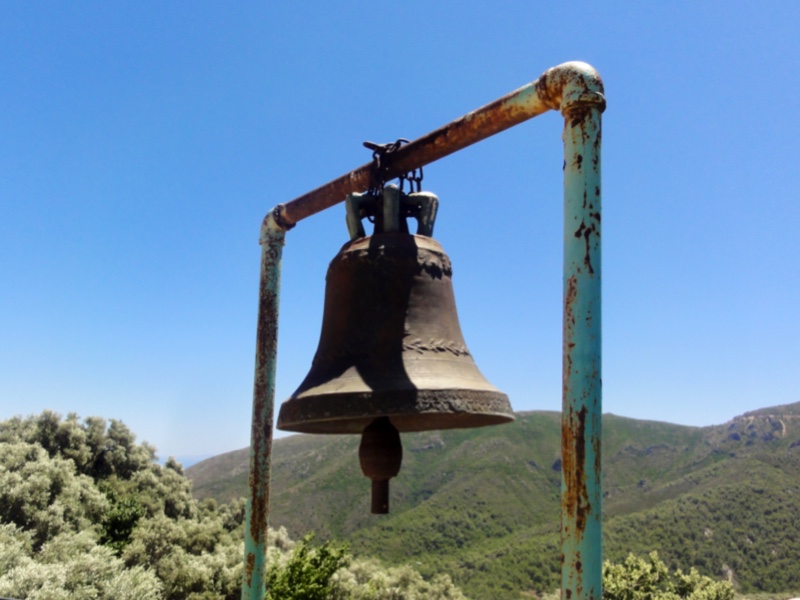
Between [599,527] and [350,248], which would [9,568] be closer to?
[350,248]

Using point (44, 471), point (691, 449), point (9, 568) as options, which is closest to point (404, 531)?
point (691, 449)

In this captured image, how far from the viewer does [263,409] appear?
4.17 m

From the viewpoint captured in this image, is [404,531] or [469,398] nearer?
[469,398]

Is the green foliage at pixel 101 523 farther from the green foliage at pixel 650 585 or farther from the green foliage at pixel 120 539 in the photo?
the green foliage at pixel 650 585

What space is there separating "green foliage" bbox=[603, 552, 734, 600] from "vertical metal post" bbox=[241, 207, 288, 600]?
18.9m

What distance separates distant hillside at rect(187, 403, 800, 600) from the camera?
51.6 m

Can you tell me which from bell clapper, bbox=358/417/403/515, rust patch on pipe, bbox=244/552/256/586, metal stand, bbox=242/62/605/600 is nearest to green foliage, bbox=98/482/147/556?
rust patch on pipe, bbox=244/552/256/586

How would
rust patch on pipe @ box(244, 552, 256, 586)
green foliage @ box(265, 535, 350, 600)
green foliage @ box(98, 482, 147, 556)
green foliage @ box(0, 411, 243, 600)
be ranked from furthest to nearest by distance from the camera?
green foliage @ box(98, 482, 147, 556) < green foliage @ box(265, 535, 350, 600) < green foliage @ box(0, 411, 243, 600) < rust patch on pipe @ box(244, 552, 256, 586)

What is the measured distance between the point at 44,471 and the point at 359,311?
1857 cm

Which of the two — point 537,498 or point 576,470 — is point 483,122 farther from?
point 537,498

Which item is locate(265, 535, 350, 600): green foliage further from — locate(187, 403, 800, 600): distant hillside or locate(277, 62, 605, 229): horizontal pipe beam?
locate(187, 403, 800, 600): distant hillside

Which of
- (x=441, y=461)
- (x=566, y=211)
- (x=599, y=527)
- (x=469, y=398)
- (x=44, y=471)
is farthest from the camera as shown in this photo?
(x=441, y=461)

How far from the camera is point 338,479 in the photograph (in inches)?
2972

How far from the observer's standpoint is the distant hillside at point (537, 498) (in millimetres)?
51625
